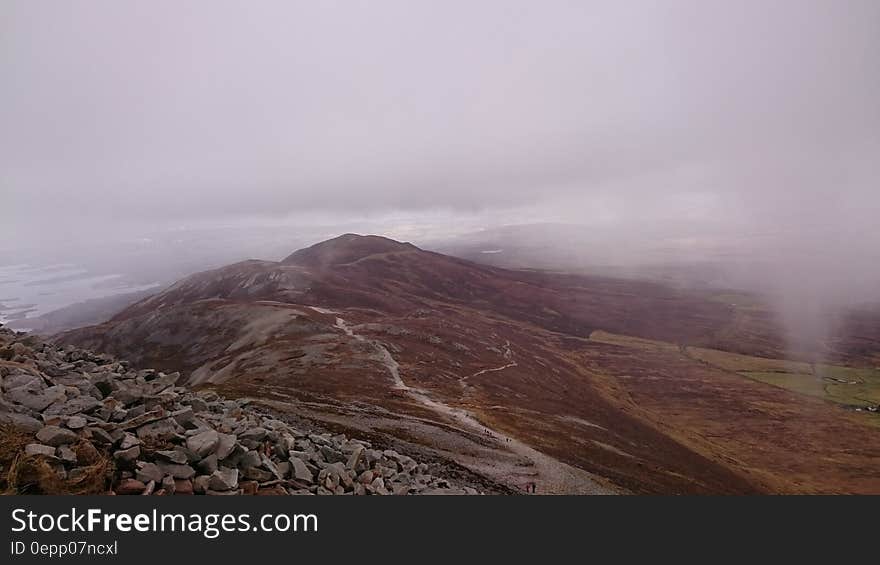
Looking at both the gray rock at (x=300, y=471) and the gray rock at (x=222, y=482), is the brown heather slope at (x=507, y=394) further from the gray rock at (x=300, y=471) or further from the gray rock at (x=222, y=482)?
the gray rock at (x=222, y=482)

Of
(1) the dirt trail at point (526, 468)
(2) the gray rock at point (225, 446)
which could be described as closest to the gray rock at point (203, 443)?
(2) the gray rock at point (225, 446)

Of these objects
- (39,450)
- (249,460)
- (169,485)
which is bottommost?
(249,460)

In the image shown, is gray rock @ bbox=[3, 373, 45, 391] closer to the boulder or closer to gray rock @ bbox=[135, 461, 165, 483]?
gray rock @ bbox=[135, 461, 165, 483]

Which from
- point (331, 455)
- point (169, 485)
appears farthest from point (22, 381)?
point (331, 455)

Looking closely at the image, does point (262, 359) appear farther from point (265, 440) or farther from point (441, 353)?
point (265, 440)

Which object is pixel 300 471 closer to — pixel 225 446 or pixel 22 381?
pixel 225 446
